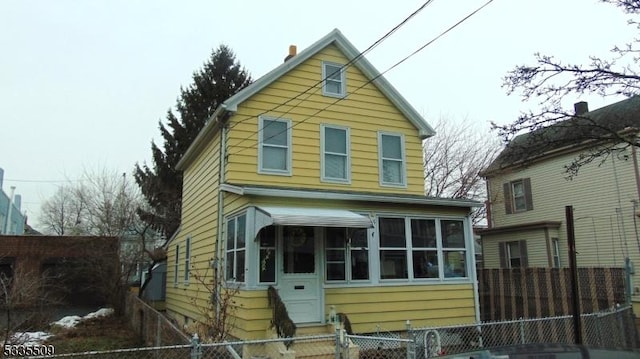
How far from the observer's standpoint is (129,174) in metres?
27.9

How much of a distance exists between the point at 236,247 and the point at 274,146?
2.79 metres

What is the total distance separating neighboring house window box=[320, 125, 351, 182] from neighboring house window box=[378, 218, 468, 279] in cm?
186

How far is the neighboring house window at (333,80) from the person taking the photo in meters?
12.5

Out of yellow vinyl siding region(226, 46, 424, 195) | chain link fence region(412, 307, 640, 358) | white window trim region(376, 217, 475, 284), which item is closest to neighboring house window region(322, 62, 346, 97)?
yellow vinyl siding region(226, 46, 424, 195)

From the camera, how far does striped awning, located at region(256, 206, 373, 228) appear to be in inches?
342

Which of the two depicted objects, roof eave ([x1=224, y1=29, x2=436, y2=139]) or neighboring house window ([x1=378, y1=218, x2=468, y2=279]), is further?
roof eave ([x1=224, y1=29, x2=436, y2=139])

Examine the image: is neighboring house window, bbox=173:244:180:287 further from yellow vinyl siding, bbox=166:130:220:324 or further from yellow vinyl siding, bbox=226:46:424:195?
yellow vinyl siding, bbox=226:46:424:195

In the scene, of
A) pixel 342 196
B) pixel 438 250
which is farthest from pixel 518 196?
pixel 342 196

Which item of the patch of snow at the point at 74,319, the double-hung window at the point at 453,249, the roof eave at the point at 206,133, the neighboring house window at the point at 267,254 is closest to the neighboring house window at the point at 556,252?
the double-hung window at the point at 453,249

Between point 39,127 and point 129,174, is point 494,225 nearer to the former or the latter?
point 129,174

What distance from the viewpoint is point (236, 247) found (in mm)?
10016

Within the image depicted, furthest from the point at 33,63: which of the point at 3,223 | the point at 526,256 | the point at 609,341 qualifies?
the point at 3,223

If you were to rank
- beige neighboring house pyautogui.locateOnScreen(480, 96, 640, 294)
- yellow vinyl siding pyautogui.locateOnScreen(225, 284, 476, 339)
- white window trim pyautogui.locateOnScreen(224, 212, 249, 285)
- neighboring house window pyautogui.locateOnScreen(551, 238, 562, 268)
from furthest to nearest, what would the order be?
neighboring house window pyautogui.locateOnScreen(551, 238, 562, 268) < beige neighboring house pyautogui.locateOnScreen(480, 96, 640, 294) < white window trim pyautogui.locateOnScreen(224, 212, 249, 285) < yellow vinyl siding pyautogui.locateOnScreen(225, 284, 476, 339)

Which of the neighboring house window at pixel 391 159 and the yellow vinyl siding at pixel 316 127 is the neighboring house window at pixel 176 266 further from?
the neighboring house window at pixel 391 159
